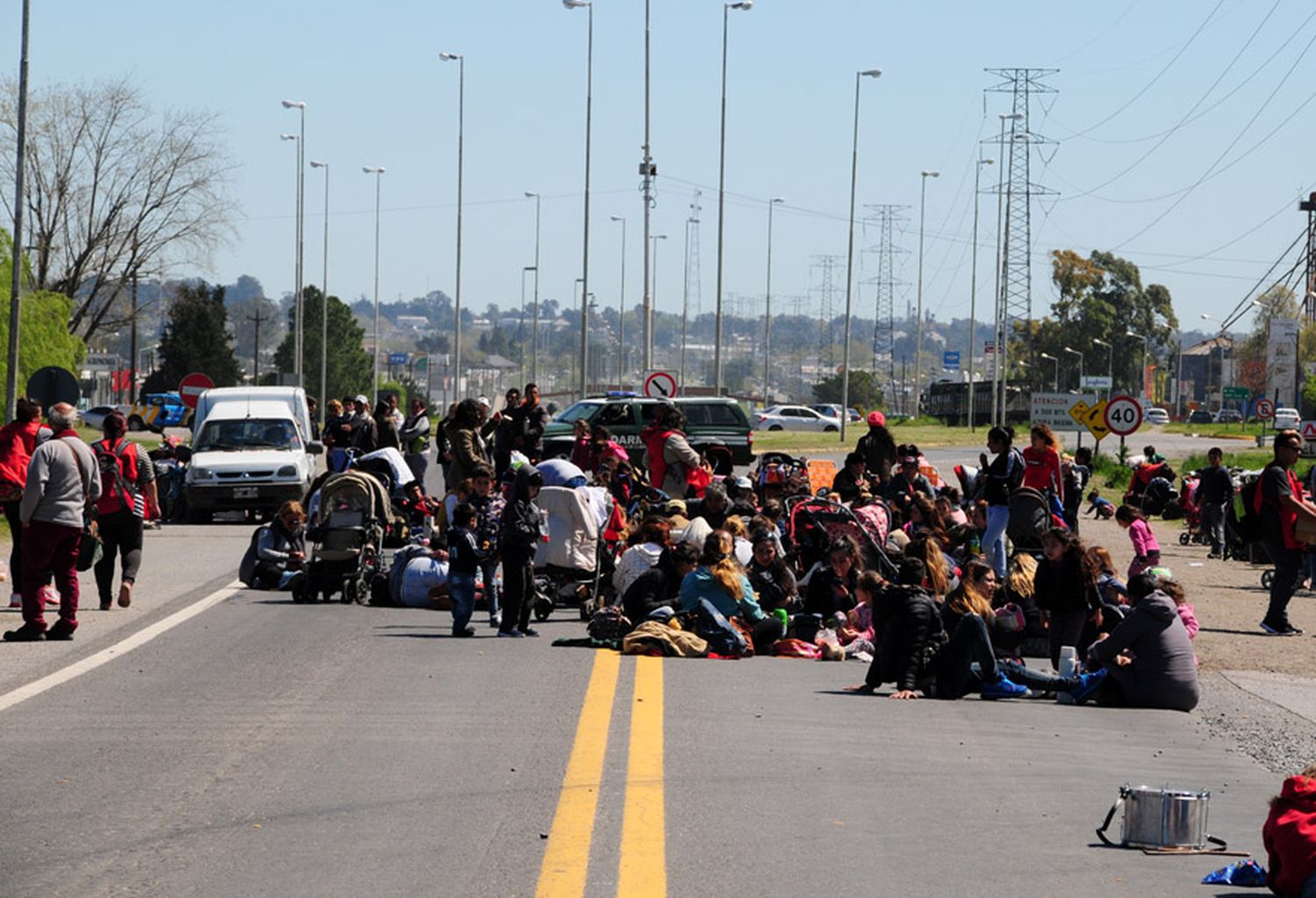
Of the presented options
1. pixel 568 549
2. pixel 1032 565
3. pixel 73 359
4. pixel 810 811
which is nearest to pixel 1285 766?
pixel 810 811

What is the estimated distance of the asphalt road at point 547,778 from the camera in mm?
7828

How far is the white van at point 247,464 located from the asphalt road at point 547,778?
15.3 meters

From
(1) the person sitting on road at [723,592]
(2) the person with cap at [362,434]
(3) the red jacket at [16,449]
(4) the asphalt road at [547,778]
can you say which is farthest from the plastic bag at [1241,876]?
(2) the person with cap at [362,434]

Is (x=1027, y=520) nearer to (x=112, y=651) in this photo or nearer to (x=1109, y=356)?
(x=112, y=651)

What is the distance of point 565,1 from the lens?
60.0 meters

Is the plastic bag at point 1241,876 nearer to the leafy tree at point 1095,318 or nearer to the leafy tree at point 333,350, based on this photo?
the leafy tree at point 333,350

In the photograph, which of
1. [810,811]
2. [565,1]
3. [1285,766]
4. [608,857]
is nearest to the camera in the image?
[608,857]

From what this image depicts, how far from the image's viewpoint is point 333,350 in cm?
12025

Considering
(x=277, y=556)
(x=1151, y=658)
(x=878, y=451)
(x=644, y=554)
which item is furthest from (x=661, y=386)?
(x=1151, y=658)

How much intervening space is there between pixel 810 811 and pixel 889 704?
456 centimetres

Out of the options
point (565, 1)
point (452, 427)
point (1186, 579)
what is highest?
point (565, 1)

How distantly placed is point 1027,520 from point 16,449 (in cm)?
1005

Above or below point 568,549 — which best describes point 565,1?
above

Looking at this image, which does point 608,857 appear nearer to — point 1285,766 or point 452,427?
point 1285,766
